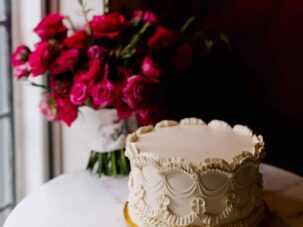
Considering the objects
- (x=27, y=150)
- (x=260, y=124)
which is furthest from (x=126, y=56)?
(x=260, y=124)

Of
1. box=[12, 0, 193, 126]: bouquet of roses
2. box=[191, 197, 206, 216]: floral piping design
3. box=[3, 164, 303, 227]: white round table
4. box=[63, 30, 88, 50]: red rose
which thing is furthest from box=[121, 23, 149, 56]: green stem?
box=[191, 197, 206, 216]: floral piping design

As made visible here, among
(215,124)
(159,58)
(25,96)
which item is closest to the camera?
(215,124)

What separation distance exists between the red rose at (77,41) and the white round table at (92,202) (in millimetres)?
349

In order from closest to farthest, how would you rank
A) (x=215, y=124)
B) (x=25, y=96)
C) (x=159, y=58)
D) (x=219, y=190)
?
(x=219, y=190) < (x=215, y=124) < (x=159, y=58) < (x=25, y=96)

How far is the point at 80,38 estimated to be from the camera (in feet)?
4.63

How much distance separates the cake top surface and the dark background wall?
0.45m

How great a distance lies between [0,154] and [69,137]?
212mm

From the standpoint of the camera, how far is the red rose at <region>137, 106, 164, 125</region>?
1.41 m

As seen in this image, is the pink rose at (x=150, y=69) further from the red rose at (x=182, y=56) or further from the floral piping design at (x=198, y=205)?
the floral piping design at (x=198, y=205)

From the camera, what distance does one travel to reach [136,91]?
135 centimetres

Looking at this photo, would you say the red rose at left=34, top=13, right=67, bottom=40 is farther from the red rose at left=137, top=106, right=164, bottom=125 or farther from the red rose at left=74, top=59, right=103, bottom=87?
the red rose at left=137, top=106, right=164, bottom=125

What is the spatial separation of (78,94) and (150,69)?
19 cm

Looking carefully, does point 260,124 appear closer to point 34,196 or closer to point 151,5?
point 151,5

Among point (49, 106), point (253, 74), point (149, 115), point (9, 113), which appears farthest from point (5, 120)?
point (253, 74)
